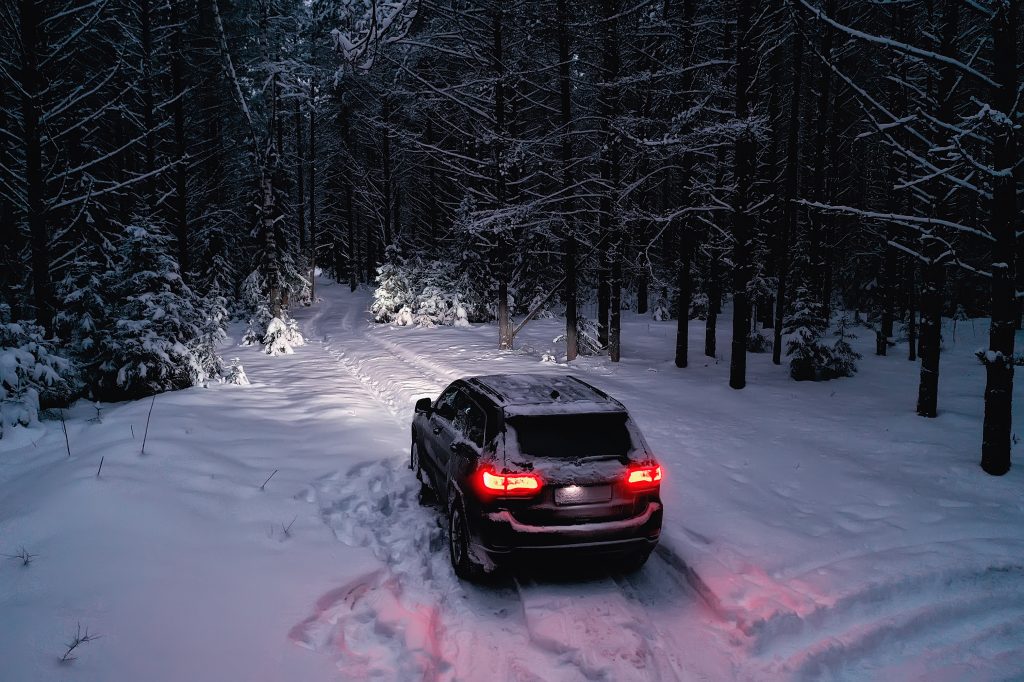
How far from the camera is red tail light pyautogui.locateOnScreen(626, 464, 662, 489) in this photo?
4.85 m

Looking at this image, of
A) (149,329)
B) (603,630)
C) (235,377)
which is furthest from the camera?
(235,377)

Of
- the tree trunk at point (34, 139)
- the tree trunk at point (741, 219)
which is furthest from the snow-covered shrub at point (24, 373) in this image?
the tree trunk at point (741, 219)

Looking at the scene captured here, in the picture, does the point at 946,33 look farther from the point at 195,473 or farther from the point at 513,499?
the point at 195,473

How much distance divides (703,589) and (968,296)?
32806 millimetres

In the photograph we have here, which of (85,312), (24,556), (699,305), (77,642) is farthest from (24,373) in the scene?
(699,305)

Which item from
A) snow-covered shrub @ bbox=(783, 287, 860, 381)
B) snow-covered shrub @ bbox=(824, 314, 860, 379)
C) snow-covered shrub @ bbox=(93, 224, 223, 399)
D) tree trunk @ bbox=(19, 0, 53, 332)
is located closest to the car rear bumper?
snow-covered shrub @ bbox=(93, 224, 223, 399)

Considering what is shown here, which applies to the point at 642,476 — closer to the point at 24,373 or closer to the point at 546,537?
the point at 546,537

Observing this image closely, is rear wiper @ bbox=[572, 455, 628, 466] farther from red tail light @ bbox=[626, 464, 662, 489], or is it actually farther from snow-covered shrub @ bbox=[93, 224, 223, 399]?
snow-covered shrub @ bbox=[93, 224, 223, 399]

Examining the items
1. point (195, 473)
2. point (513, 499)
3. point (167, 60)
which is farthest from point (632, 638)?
point (167, 60)

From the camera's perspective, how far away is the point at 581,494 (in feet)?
15.5

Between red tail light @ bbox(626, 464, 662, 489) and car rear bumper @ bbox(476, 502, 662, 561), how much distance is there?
0.32 meters

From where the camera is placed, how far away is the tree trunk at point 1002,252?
6.89 m

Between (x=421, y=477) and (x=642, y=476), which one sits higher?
(x=642, y=476)

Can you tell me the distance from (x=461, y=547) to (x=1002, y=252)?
24.9 feet
